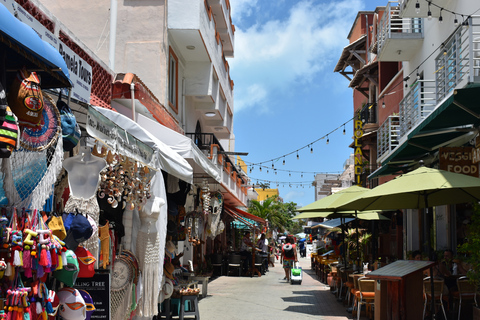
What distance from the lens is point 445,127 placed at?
39.9 feet

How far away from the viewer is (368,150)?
3164cm

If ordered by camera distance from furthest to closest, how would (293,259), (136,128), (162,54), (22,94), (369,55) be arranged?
(369,55)
(293,259)
(162,54)
(136,128)
(22,94)

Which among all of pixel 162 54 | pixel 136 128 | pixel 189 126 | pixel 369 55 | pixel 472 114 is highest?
pixel 369 55

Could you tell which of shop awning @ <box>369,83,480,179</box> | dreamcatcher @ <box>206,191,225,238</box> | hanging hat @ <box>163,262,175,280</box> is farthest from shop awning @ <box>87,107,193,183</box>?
dreamcatcher @ <box>206,191,225,238</box>

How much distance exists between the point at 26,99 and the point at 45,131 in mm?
485

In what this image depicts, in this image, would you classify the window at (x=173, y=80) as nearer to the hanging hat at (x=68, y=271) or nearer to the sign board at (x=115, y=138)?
the sign board at (x=115, y=138)

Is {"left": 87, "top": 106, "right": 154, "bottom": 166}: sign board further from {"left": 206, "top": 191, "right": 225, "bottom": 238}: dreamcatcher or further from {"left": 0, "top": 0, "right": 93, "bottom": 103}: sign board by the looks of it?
{"left": 206, "top": 191, "right": 225, "bottom": 238}: dreamcatcher

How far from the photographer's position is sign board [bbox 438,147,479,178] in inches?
464

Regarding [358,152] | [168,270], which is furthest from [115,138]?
[358,152]

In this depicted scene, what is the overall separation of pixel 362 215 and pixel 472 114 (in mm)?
7215

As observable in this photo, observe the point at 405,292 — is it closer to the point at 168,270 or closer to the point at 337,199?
the point at 168,270

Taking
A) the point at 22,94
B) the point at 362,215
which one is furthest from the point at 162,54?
the point at 22,94

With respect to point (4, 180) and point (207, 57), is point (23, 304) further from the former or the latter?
point (207, 57)

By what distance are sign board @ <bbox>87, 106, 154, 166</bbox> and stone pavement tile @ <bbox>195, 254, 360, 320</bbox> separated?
18.1 ft
